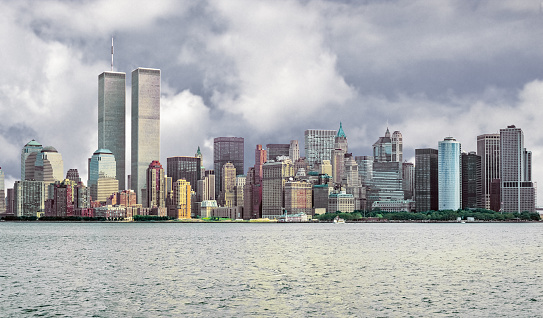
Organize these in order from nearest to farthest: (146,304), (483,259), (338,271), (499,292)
→ (146,304), (499,292), (338,271), (483,259)

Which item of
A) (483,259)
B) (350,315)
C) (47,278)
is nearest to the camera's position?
(350,315)

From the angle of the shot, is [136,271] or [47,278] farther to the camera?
[136,271]

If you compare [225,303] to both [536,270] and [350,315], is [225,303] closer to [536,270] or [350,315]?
[350,315]

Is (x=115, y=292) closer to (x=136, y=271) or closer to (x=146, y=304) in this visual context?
(x=146, y=304)

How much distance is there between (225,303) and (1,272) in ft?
151

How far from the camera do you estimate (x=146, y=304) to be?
68062 mm

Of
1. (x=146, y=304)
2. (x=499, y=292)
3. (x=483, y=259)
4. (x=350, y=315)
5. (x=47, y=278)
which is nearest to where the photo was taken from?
(x=350, y=315)

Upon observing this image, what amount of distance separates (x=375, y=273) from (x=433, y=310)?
3049 cm

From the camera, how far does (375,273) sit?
95000 millimetres

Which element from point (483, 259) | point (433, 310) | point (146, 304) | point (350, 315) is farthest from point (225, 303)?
point (483, 259)

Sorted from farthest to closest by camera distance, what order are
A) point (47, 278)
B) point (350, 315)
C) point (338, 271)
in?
point (338, 271) → point (47, 278) → point (350, 315)

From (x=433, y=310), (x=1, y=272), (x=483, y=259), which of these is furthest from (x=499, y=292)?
(x=1, y=272)

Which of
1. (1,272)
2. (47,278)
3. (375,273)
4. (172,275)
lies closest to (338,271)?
(375,273)

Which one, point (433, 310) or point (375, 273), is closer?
point (433, 310)
